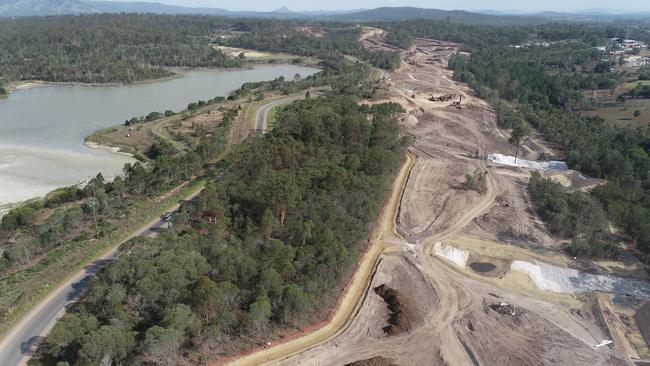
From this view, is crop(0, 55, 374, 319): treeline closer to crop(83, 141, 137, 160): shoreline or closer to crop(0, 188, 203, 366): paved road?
crop(0, 188, 203, 366): paved road

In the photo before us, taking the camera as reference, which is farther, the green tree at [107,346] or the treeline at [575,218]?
the treeline at [575,218]

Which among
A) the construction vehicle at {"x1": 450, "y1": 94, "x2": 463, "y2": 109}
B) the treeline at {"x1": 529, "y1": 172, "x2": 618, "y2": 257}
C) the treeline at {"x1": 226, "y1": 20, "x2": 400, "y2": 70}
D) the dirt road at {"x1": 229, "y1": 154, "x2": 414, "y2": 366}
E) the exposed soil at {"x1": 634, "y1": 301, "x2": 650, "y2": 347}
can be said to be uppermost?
the treeline at {"x1": 226, "y1": 20, "x2": 400, "y2": 70}

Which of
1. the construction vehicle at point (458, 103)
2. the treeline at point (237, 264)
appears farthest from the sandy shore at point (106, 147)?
the construction vehicle at point (458, 103)

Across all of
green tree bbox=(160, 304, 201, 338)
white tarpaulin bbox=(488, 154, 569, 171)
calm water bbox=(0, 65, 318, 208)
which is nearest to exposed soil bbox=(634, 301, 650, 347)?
green tree bbox=(160, 304, 201, 338)

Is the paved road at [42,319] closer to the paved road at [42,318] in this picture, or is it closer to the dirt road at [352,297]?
the paved road at [42,318]

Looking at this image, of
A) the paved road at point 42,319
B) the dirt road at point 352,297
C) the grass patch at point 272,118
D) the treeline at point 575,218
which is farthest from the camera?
the grass patch at point 272,118

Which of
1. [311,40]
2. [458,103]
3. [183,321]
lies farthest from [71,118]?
[311,40]

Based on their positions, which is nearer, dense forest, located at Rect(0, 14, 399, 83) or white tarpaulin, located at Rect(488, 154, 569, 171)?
white tarpaulin, located at Rect(488, 154, 569, 171)
